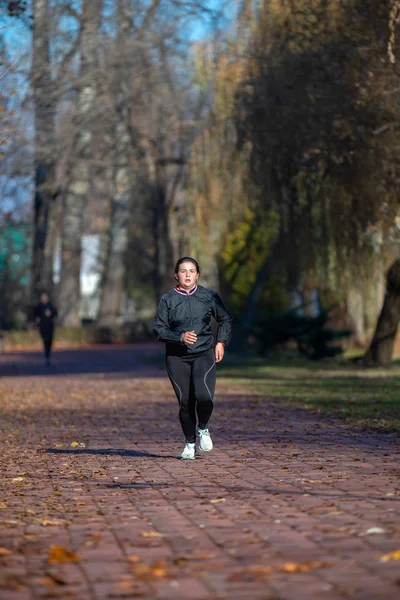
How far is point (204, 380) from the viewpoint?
10695mm

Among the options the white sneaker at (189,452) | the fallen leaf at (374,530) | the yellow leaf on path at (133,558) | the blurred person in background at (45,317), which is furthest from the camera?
the blurred person in background at (45,317)

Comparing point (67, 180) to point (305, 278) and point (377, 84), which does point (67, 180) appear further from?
point (377, 84)

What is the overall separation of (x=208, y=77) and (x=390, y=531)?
2349 centimetres

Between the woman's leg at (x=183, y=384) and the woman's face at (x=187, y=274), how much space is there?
0.67 meters

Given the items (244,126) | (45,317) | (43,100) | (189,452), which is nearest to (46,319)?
(45,317)

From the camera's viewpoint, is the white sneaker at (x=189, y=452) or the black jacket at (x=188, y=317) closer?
the black jacket at (x=188, y=317)

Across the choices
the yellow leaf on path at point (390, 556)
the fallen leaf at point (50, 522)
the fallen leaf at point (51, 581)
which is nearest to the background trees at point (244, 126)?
the fallen leaf at point (50, 522)

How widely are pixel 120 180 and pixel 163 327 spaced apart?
122 feet

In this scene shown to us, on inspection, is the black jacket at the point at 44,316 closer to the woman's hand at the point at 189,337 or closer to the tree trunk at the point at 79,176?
the tree trunk at the point at 79,176

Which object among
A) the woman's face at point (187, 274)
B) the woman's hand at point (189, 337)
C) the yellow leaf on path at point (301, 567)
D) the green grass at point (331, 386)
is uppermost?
the woman's face at point (187, 274)

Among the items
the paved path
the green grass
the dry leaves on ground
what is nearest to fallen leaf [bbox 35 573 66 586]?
the paved path

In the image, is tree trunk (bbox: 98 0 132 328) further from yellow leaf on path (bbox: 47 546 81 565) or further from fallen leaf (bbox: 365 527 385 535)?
yellow leaf on path (bbox: 47 546 81 565)

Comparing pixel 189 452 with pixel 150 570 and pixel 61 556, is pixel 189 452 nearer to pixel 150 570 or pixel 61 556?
pixel 61 556

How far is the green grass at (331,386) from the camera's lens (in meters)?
16.1
